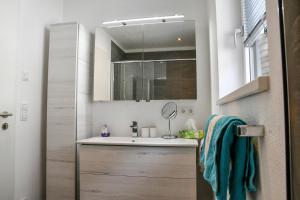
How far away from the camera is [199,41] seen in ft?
7.08

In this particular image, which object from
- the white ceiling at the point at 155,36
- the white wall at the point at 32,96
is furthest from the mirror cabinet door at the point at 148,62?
the white wall at the point at 32,96

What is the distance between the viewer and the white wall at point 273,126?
43cm

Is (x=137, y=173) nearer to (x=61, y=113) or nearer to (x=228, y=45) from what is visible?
(x=61, y=113)

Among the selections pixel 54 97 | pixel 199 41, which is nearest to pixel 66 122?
pixel 54 97

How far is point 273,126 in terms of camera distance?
19.2 inches

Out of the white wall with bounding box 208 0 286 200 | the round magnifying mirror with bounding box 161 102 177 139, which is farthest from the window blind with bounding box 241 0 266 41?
the round magnifying mirror with bounding box 161 102 177 139

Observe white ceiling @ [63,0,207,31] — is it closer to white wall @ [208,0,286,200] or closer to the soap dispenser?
the soap dispenser

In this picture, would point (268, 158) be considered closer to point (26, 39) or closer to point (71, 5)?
point (26, 39)

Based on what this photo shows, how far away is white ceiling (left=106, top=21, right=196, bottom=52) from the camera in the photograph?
84.4 inches

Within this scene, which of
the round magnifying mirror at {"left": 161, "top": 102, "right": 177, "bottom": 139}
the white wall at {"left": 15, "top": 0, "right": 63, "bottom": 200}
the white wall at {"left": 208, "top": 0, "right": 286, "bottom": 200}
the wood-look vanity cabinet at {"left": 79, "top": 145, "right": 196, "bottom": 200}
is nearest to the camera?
the white wall at {"left": 208, "top": 0, "right": 286, "bottom": 200}

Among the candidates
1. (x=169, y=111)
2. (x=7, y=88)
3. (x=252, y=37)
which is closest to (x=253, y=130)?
(x=252, y=37)

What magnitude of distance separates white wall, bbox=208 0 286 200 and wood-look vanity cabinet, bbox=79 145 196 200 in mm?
1019

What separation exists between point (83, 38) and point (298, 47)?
2.12 m

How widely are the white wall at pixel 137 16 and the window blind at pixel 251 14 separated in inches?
30.2
